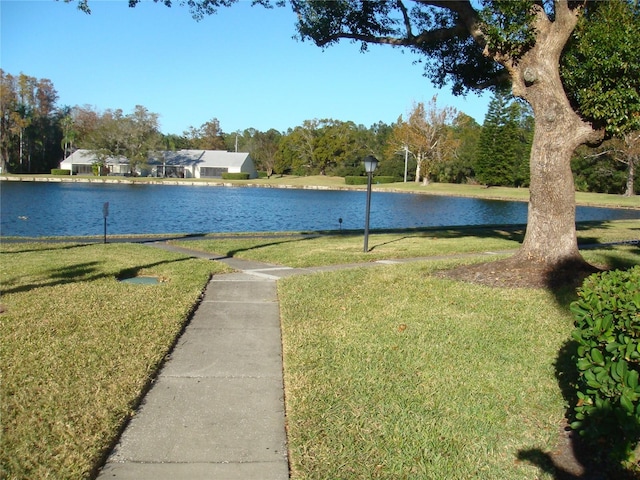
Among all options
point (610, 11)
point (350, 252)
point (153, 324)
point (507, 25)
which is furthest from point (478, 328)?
point (350, 252)

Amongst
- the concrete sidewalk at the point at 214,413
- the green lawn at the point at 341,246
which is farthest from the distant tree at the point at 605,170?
the concrete sidewalk at the point at 214,413

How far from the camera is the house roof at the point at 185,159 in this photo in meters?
90.2

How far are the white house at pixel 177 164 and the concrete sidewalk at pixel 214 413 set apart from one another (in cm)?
8580

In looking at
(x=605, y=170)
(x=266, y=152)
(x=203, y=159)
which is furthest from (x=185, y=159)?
(x=605, y=170)

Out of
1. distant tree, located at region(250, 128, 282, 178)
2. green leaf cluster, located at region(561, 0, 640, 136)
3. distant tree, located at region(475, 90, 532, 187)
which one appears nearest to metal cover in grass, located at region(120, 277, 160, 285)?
green leaf cluster, located at region(561, 0, 640, 136)

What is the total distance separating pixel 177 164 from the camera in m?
94.9

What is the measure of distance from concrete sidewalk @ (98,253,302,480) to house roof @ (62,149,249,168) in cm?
8665

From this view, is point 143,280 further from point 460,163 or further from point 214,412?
point 460,163

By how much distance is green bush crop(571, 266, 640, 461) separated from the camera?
11.4 feet

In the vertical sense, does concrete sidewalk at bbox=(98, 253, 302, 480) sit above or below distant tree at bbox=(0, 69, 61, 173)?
below

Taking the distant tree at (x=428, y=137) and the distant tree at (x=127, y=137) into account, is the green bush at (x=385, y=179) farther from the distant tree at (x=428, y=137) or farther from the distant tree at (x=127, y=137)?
the distant tree at (x=127, y=137)

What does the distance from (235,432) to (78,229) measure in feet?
72.1

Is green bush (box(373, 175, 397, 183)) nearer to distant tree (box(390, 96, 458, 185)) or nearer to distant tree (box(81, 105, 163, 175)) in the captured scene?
distant tree (box(390, 96, 458, 185))

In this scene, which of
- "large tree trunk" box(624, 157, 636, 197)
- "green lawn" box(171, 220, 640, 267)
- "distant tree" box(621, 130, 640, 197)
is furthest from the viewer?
"large tree trunk" box(624, 157, 636, 197)
